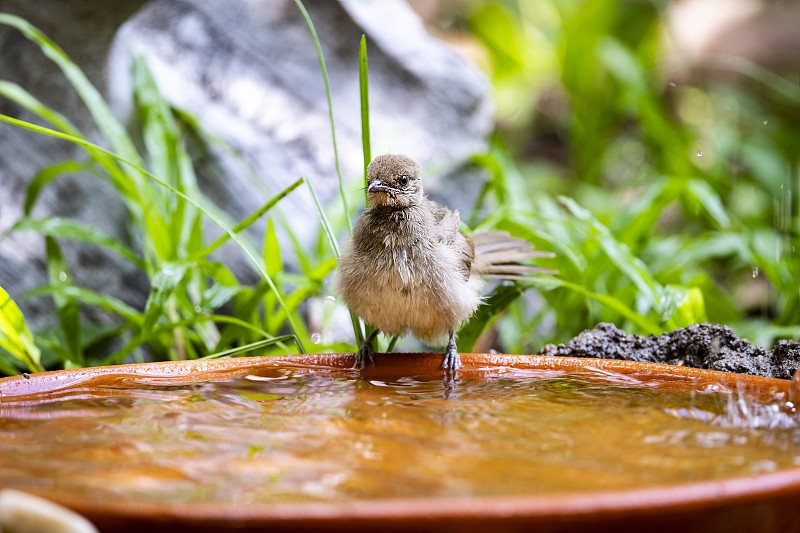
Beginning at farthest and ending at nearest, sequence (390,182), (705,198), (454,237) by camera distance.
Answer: (705,198)
(454,237)
(390,182)

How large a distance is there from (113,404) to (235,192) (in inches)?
102

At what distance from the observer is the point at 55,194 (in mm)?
4293

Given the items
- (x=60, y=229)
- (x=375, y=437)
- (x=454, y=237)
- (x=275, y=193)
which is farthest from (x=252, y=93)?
(x=375, y=437)

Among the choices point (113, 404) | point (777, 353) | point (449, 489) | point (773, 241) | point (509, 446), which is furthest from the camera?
point (773, 241)

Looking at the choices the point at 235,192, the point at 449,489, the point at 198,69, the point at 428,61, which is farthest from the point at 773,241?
the point at 449,489

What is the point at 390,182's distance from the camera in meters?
2.95

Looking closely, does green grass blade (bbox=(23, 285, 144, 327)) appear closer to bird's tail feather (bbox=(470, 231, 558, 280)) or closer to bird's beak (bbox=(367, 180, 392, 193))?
bird's beak (bbox=(367, 180, 392, 193))

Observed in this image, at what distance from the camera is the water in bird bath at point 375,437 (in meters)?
1.36

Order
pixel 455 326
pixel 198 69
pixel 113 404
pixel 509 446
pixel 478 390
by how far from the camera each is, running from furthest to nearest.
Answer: pixel 198 69
pixel 455 326
pixel 478 390
pixel 113 404
pixel 509 446

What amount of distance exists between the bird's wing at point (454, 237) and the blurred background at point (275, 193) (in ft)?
1.29

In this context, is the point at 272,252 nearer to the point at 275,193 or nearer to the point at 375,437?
the point at 275,193

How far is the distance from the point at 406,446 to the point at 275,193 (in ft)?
10.2

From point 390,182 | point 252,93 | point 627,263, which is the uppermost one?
point 252,93

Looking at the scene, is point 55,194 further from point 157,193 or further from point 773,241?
point 773,241
